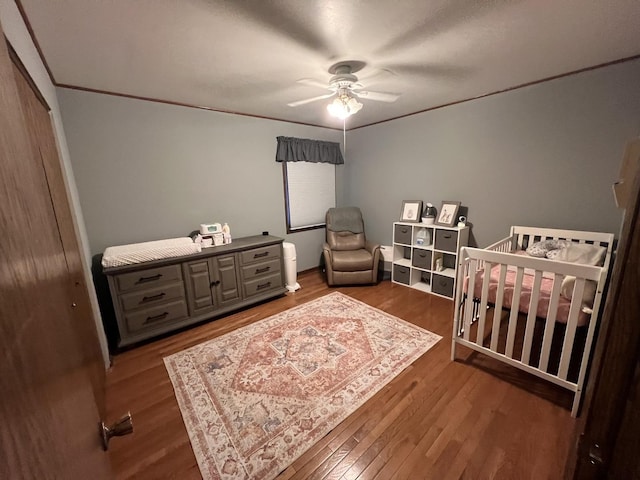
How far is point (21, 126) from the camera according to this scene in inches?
18.4

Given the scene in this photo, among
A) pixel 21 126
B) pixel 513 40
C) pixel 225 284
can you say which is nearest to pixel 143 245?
pixel 225 284

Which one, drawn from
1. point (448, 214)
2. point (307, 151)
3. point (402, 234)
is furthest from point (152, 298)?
point (448, 214)

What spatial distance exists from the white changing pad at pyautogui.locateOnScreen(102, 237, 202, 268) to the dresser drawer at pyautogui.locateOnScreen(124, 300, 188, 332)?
0.47m

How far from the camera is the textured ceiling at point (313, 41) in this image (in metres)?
1.36

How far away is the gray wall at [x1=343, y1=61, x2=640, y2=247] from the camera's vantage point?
222cm

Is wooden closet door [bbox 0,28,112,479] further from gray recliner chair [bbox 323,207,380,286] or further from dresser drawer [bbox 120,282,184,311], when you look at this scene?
gray recliner chair [bbox 323,207,380,286]

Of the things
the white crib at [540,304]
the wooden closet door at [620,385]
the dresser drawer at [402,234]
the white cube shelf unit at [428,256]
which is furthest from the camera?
the dresser drawer at [402,234]

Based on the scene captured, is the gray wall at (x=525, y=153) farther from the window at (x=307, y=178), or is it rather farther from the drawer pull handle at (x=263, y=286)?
the drawer pull handle at (x=263, y=286)

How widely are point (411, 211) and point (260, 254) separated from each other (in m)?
2.13

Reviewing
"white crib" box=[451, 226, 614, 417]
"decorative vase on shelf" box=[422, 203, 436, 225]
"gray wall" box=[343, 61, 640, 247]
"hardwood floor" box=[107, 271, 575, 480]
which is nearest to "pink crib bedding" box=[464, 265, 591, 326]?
"white crib" box=[451, 226, 614, 417]

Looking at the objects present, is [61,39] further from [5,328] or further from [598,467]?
[598,467]

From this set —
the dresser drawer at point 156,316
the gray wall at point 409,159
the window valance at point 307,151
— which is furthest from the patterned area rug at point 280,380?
the window valance at point 307,151

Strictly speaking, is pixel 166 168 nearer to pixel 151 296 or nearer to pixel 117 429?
pixel 151 296

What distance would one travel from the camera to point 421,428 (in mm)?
1530
